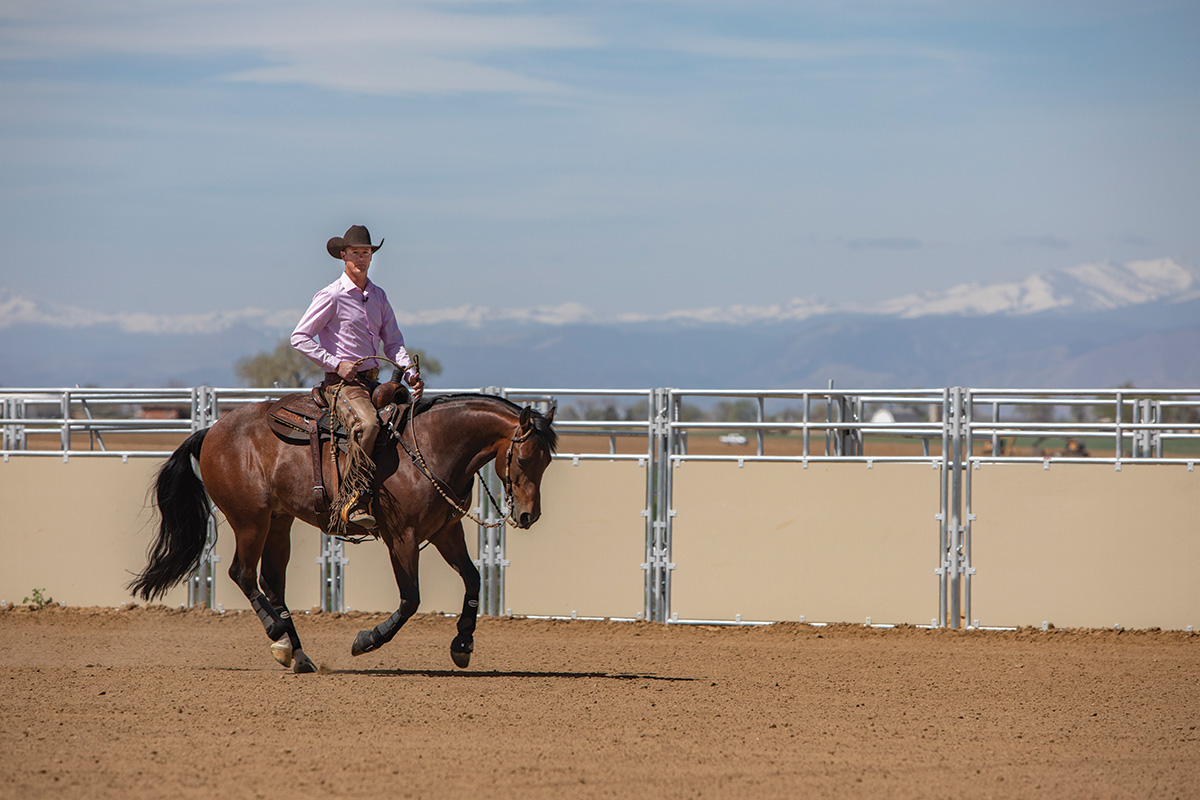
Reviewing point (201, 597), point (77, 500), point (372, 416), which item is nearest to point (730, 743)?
point (372, 416)

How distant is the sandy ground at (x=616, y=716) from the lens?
461 centimetres

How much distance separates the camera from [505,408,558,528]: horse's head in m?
6.58

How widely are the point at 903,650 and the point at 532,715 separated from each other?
340 cm

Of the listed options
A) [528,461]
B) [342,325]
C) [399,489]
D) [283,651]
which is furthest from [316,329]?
[283,651]

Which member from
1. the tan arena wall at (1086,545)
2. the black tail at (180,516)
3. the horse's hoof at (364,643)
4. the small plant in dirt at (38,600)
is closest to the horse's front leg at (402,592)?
the horse's hoof at (364,643)

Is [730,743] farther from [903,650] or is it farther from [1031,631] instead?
[1031,631]

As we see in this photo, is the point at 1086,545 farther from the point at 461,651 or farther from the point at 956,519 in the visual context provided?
the point at 461,651

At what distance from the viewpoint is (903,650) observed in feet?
26.8

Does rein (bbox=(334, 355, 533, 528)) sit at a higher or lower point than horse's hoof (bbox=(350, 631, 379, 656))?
higher

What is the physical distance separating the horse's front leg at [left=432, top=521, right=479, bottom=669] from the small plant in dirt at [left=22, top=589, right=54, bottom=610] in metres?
4.74

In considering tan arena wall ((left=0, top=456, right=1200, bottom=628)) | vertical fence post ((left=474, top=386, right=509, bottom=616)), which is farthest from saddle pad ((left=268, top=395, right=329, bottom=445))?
tan arena wall ((left=0, top=456, right=1200, bottom=628))

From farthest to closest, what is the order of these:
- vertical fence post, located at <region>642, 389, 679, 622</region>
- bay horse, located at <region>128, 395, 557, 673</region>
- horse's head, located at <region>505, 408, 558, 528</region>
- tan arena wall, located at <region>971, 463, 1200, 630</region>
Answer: vertical fence post, located at <region>642, 389, 679, 622</region> < tan arena wall, located at <region>971, 463, 1200, 630</region> < bay horse, located at <region>128, 395, 557, 673</region> < horse's head, located at <region>505, 408, 558, 528</region>

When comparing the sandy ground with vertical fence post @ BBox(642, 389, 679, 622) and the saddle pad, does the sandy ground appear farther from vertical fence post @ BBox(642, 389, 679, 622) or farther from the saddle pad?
the saddle pad

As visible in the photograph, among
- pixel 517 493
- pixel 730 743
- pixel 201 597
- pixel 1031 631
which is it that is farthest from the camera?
pixel 201 597
